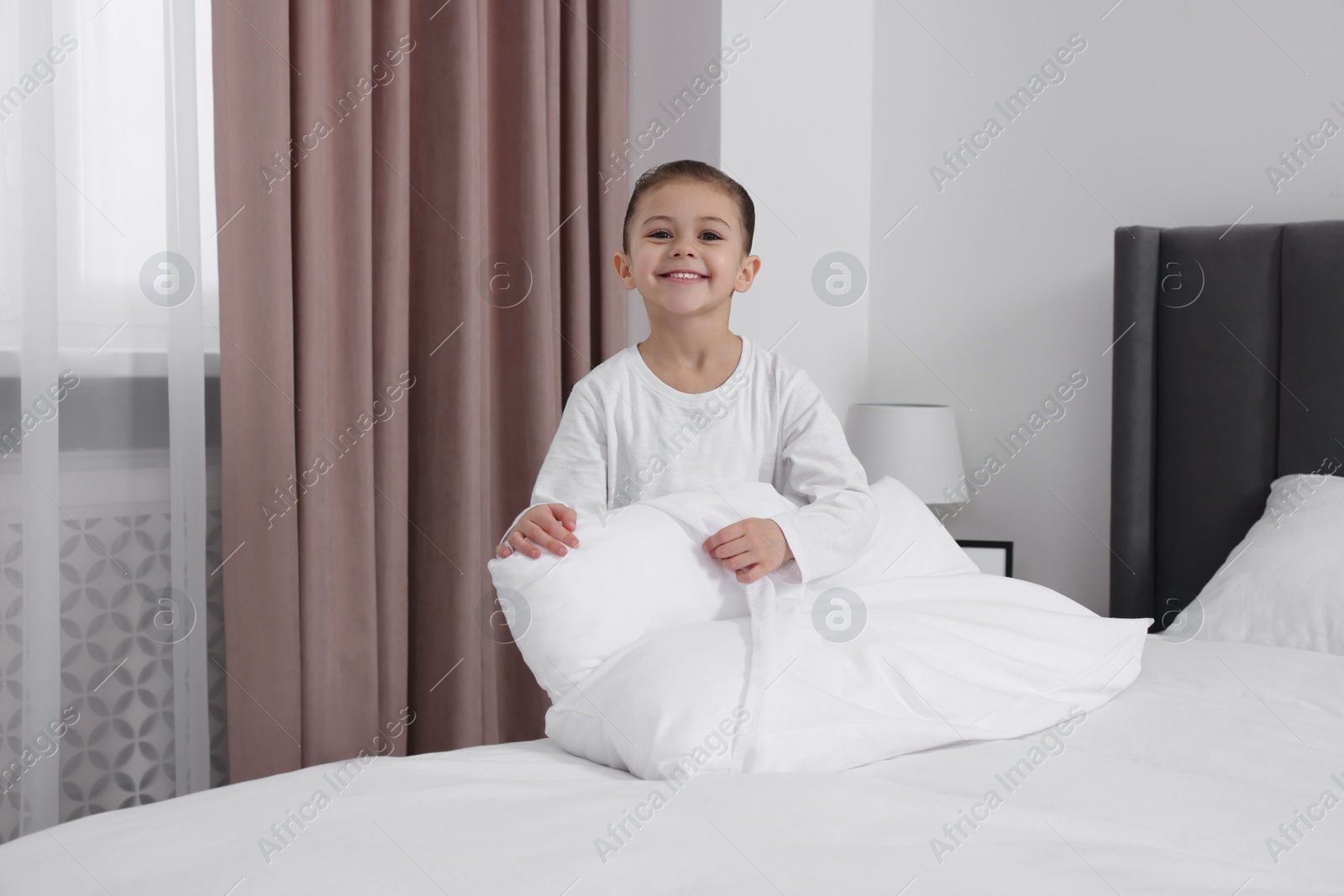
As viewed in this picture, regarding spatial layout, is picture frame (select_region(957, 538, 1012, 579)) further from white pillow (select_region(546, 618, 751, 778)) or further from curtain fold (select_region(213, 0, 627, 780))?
white pillow (select_region(546, 618, 751, 778))

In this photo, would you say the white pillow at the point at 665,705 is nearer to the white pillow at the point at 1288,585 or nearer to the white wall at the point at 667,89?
the white pillow at the point at 1288,585

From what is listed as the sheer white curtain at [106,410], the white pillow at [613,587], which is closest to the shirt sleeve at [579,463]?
the white pillow at [613,587]

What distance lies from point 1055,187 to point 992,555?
82 centimetres

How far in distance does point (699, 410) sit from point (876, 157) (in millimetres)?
1409

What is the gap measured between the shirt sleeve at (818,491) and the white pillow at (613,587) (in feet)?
0.26

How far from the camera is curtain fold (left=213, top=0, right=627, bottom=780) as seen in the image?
162 cm

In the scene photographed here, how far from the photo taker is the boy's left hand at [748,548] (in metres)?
1.10

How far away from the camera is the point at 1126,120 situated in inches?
83.3

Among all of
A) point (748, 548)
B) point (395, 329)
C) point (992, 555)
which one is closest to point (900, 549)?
point (748, 548)

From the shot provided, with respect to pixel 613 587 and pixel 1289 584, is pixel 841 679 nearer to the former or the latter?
pixel 613 587

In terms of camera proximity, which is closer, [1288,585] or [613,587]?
[613,587]

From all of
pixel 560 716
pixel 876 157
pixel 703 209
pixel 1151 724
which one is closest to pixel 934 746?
pixel 1151 724

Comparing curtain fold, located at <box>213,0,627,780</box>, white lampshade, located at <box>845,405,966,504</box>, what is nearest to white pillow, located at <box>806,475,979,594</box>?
white lampshade, located at <box>845,405,966,504</box>

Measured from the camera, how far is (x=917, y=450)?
2.15 m
